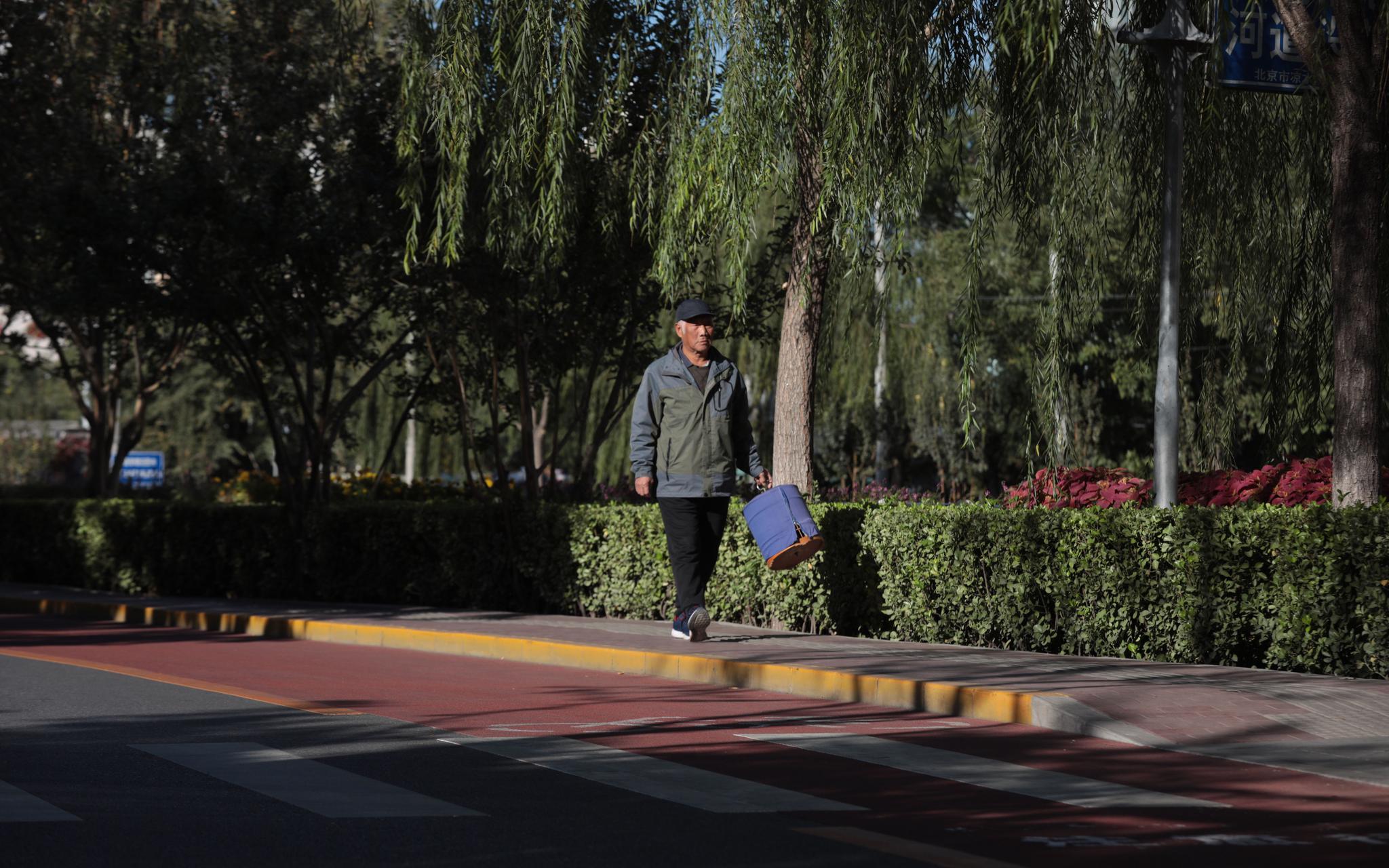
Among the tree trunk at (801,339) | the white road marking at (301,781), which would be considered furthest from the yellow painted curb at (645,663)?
the white road marking at (301,781)

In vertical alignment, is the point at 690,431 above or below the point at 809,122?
below

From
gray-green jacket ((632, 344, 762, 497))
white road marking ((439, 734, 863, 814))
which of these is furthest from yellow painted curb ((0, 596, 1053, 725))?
white road marking ((439, 734, 863, 814))

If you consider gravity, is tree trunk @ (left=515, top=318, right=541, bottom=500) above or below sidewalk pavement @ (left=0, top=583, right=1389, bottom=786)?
above

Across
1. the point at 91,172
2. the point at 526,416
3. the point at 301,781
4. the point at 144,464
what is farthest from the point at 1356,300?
the point at 144,464

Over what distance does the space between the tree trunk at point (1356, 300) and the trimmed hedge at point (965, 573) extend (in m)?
0.60

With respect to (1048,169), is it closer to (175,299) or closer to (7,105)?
(175,299)

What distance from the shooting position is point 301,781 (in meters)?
6.44

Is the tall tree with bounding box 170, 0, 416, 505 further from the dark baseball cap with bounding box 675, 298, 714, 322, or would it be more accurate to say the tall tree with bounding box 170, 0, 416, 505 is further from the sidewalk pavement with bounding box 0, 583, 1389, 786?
the dark baseball cap with bounding box 675, 298, 714, 322

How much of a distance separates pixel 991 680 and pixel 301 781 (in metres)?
4.10

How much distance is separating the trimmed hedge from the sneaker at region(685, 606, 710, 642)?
129cm

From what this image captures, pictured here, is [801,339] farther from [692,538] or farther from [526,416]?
[526,416]

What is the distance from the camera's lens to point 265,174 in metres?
16.6

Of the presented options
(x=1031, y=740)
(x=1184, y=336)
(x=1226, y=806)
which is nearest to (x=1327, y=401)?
(x=1184, y=336)

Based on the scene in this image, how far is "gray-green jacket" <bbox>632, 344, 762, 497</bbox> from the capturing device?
11.2 meters
